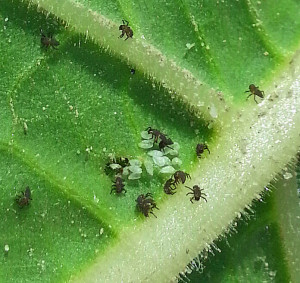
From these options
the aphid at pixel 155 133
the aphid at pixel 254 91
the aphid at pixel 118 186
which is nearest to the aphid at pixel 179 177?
the aphid at pixel 155 133

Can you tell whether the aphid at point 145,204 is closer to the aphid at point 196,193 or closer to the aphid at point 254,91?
the aphid at point 196,193

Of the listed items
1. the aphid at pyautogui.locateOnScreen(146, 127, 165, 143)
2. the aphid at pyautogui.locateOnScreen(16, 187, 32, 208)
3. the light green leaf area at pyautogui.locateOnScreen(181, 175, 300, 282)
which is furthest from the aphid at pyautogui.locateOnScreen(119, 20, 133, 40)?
the light green leaf area at pyautogui.locateOnScreen(181, 175, 300, 282)

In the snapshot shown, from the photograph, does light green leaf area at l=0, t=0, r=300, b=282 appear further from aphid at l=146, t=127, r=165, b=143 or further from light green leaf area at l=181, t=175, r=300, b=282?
light green leaf area at l=181, t=175, r=300, b=282

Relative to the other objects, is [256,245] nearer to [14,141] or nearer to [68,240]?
[68,240]

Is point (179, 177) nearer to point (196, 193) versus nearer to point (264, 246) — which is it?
point (196, 193)

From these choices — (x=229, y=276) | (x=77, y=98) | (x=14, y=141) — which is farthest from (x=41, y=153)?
(x=229, y=276)

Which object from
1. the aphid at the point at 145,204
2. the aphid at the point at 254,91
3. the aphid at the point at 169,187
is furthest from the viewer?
the aphid at the point at 254,91
